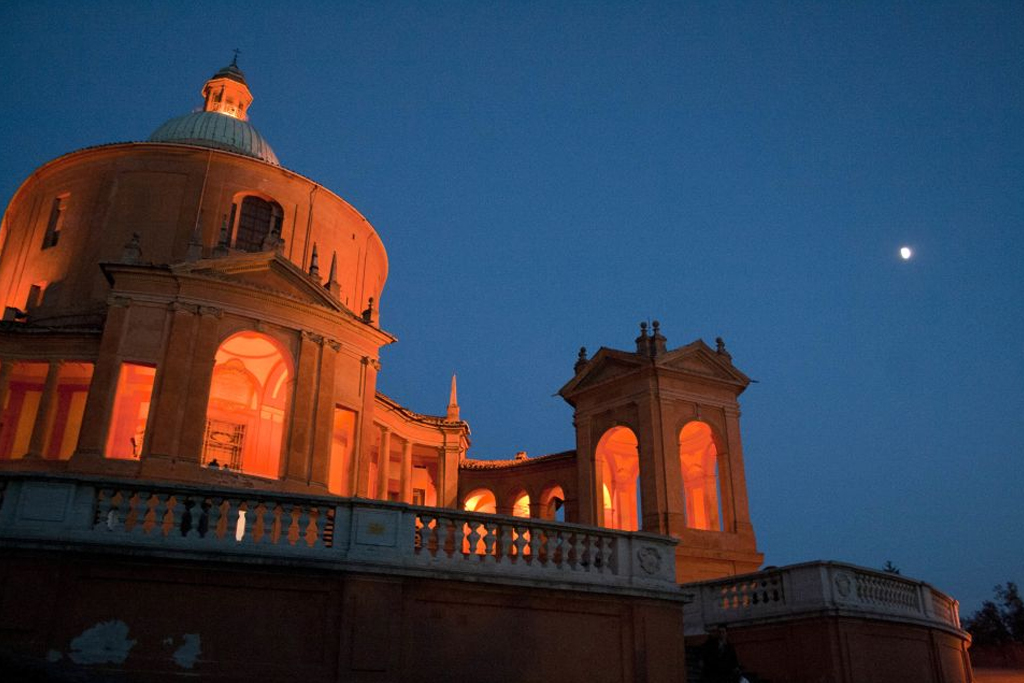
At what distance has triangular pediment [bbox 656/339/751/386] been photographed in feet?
98.6

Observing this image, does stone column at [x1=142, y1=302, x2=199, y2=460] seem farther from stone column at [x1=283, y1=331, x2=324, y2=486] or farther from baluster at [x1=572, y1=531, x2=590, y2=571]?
baluster at [x1=572, y1=531, x2=590, y2=571]

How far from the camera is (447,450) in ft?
130

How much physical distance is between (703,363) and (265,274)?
598 inches

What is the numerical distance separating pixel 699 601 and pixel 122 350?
1761 cm

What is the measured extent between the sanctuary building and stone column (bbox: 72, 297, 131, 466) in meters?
0.08

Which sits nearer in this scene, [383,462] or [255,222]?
[255,222]

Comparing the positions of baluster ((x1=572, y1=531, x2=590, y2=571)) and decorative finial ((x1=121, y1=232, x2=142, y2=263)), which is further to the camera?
decorative finial ((x1=121, y1=232, x2=142, y2=263))

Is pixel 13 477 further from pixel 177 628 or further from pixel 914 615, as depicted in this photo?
pixel 914 615

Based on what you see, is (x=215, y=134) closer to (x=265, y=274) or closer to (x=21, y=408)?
(x=265, y=274)

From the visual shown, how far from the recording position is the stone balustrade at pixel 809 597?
1753cm

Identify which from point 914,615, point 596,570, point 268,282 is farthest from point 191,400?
point 914,615

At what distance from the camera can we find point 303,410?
27.2 m

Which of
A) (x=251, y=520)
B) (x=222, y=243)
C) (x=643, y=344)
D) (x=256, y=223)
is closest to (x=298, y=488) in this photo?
(x=222, y=243)

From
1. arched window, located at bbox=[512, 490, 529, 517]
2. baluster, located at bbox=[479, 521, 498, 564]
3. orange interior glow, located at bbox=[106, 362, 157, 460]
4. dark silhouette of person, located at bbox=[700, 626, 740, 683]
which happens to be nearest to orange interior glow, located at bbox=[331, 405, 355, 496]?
orange interior glow, located at bbox=[106, 362, 157, 460]
